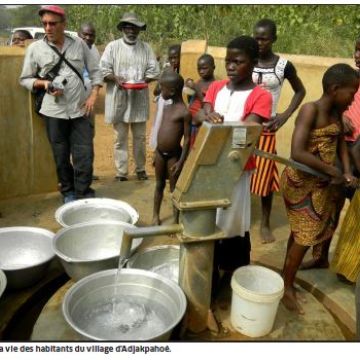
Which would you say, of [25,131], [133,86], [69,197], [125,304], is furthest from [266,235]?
[25,131]

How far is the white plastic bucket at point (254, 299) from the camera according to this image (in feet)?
7.07

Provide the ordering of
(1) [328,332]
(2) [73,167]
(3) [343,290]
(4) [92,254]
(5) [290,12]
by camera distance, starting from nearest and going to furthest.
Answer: (1) [328,332]
(3) [343,290]
(4) [92,254]
(2) [73,167]
(5) [290,12]

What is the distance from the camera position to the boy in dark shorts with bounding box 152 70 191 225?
3.28m

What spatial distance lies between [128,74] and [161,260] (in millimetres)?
2359

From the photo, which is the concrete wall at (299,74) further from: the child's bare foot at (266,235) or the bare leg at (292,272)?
the bare leg at (292,272)

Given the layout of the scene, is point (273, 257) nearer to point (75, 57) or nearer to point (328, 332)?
point (328, 332)

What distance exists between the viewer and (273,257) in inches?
125

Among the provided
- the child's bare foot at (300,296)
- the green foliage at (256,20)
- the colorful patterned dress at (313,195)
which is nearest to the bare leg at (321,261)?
the child's bare foot at (300,296)

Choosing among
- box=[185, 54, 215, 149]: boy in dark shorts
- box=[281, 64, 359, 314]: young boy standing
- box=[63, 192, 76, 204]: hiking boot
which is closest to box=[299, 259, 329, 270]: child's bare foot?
box=[281, 64, 359, 314]: young boy standing

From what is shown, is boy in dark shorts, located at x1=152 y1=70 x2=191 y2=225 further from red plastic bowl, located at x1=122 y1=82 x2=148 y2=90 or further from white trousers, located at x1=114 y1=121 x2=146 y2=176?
white trousers, located at x1=114 y1=121 x2=146 y2=176

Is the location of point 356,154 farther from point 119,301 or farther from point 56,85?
point 56,85

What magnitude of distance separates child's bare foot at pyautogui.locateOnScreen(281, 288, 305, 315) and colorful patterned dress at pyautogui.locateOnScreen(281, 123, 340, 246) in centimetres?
32

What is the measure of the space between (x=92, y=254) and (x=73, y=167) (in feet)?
3.86
